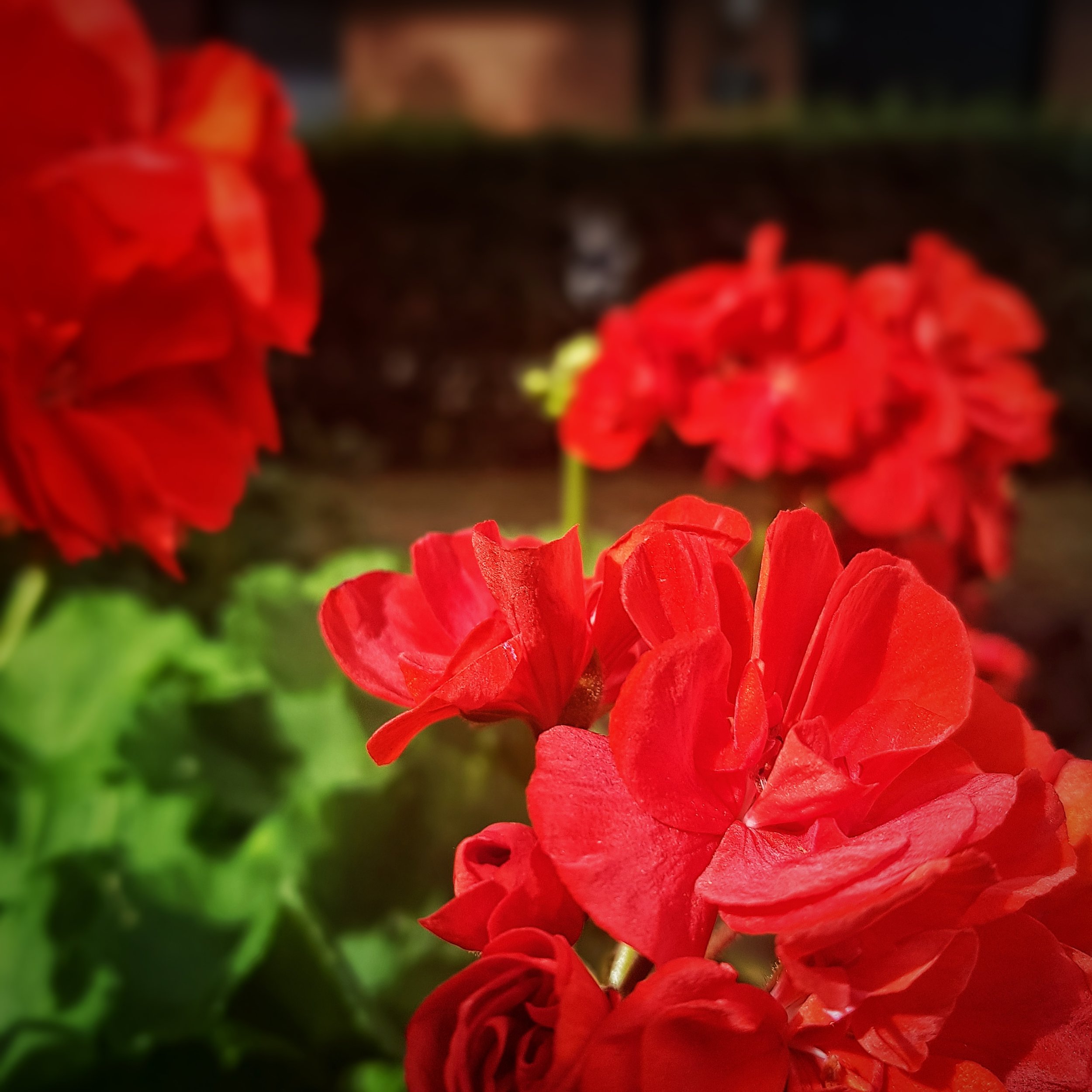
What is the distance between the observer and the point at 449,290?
334cm

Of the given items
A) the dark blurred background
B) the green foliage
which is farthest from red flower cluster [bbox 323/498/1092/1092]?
the dark blurred background

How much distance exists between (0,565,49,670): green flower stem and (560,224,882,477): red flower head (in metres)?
0.35

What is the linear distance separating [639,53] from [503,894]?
4.23 meters

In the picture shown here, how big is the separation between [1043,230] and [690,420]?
3140 millimetres

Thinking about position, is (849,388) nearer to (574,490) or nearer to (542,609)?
(574,490)

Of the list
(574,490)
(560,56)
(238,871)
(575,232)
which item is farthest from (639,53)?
(238,871)

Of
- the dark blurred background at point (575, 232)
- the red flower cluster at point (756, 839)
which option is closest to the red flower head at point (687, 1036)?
the red flower cluster at point (756, 839)

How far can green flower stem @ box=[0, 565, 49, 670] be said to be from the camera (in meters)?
0.69

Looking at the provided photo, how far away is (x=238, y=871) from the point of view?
0.65m

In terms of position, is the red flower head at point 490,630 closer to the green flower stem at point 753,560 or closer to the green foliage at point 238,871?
the green foliage at point 238,871

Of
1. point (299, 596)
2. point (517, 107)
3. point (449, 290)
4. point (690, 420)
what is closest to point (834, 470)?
point (690, 420)

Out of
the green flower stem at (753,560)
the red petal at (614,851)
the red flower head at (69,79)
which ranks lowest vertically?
the green flower stem at (753,560)

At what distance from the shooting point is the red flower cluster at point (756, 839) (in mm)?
222

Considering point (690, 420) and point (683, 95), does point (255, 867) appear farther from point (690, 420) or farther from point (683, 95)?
point (683, 95)
